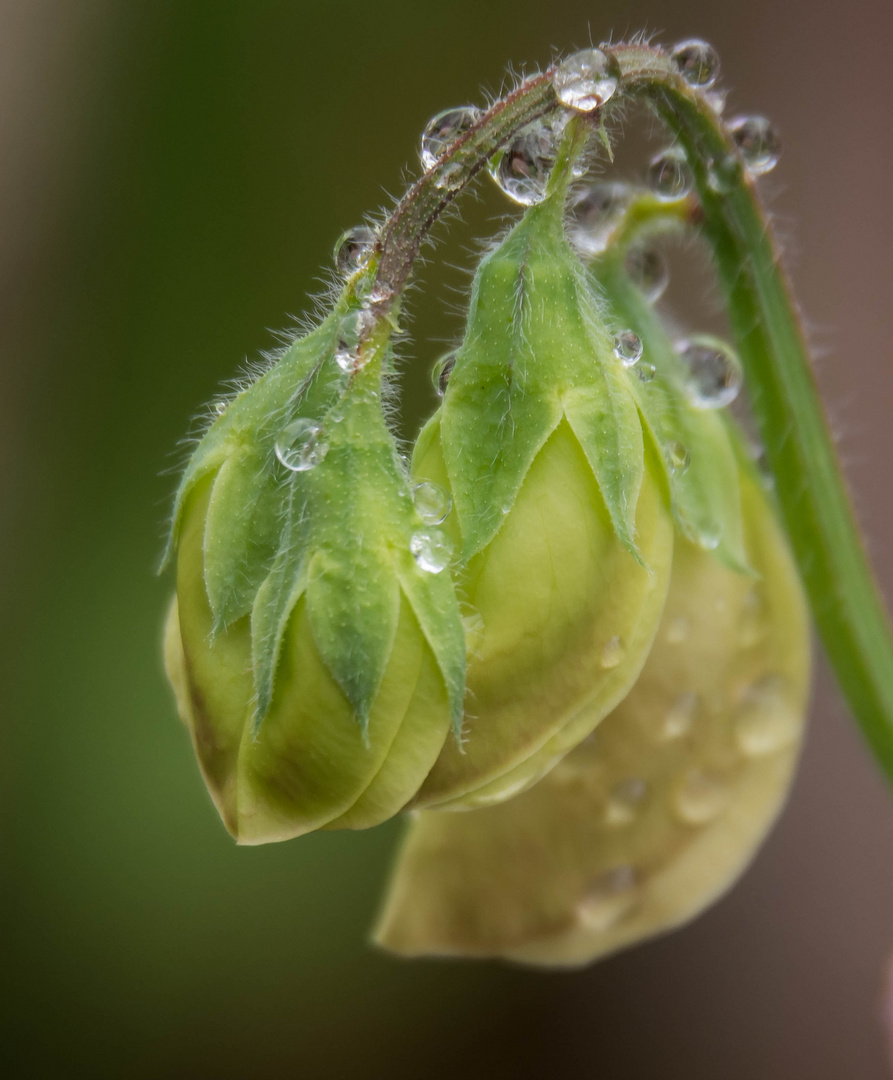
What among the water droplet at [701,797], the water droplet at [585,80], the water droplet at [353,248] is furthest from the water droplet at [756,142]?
the water droplet at [701,797]

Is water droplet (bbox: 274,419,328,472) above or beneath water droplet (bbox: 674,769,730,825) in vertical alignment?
above

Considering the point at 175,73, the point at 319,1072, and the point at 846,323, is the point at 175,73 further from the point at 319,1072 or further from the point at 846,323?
the point at 319,1072

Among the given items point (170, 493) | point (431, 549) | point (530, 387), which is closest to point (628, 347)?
point (530, 387)

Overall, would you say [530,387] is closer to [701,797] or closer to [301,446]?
[301,446]

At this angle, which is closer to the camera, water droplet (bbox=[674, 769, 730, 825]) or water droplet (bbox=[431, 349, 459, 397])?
water droplet (bbox=[431, 349, 459, 397])

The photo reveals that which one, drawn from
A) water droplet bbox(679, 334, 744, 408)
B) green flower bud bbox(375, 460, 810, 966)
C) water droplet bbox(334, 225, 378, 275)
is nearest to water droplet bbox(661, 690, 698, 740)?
green flower bud bbox(375, 460, 810, 966)

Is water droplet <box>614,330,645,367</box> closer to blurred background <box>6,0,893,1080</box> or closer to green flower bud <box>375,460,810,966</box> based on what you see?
green flower bud <box>375,460,810,966</box>

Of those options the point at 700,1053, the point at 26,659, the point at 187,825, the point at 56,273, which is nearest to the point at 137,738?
the point at 187,825
